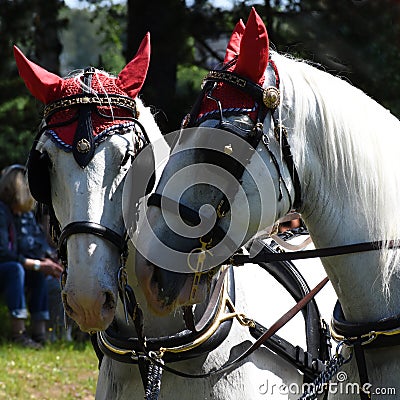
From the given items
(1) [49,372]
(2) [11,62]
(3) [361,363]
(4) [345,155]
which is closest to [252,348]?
(3) [361,363]

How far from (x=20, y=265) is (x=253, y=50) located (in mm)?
6053

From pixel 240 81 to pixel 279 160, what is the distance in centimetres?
28

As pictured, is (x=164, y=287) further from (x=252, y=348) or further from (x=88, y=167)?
(x=252, y=348)

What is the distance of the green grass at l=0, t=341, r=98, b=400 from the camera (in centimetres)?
670

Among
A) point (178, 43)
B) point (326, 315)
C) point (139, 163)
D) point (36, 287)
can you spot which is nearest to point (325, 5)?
point (178, 43)

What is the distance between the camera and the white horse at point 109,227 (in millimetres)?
2662

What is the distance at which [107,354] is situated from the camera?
315 cm

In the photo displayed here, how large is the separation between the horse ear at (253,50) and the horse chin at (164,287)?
666 millimetres

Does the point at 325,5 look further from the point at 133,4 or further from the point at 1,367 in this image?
the point at 1,367

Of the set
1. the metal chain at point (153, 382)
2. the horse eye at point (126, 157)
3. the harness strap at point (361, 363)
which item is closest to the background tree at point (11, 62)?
the horse eye at point (126, 157)

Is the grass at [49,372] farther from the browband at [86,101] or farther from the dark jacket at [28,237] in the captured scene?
the browband at [86,101]

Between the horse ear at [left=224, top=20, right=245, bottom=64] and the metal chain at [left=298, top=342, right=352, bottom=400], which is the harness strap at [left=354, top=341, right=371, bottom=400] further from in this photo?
the horse ear at [left=224, top=20, right=245, bottom=64]

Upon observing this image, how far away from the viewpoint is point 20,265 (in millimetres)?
8148

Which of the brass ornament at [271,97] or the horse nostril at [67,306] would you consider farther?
the horse nostril at [67,306]
